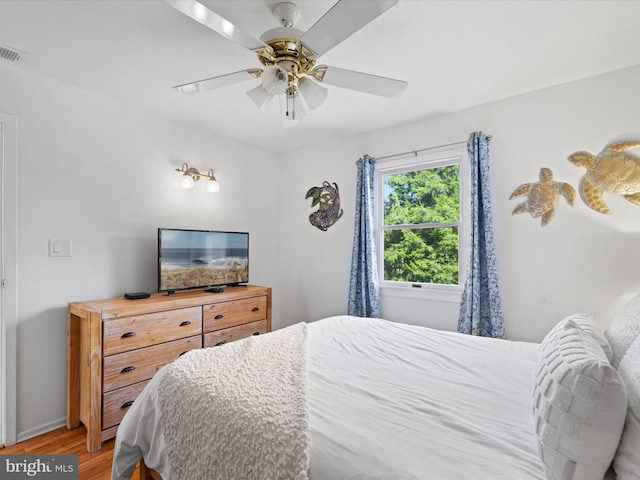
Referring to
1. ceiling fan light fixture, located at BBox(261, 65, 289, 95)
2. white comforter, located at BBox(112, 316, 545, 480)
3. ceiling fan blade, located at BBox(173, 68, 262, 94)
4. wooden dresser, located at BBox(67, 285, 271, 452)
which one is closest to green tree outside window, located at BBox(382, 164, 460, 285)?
white comforter, located at BBox(112, 316, 545, 480)

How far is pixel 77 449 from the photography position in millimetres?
2150

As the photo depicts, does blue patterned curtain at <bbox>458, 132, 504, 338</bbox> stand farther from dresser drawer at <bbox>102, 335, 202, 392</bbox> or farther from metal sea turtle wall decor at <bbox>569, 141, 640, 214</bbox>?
dresser drawer at <bbox>102, 335, 202, 392</bbox>

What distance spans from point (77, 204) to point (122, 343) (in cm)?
115

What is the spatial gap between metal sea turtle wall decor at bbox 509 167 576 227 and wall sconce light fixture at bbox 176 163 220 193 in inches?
109

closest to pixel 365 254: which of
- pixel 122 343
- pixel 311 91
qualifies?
pixel 311 91

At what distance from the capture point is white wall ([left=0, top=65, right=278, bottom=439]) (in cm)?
230

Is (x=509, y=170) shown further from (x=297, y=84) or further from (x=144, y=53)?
(x=144, y=53)

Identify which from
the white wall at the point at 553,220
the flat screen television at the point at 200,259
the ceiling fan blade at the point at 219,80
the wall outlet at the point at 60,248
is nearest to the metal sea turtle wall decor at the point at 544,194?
the white wall at the point at 553,220

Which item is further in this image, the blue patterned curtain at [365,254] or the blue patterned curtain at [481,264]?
the blue patterned curtain at [365,254]

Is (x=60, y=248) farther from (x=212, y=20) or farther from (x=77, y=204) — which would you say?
(x=212, y=20)

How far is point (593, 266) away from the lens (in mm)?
2346

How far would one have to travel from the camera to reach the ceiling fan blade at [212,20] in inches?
48.4

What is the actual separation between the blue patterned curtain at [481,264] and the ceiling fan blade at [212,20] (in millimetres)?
2014

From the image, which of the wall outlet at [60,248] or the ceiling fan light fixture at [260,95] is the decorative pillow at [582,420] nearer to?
the ceiling fan light fixture at [260,95]
